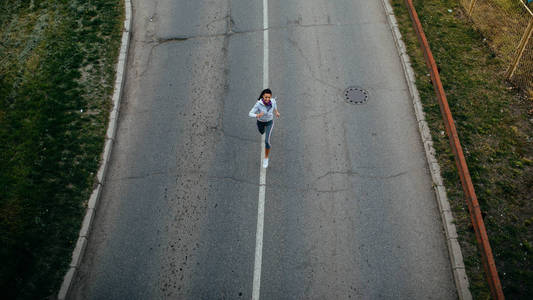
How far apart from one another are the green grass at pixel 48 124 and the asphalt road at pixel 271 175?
0.61 m

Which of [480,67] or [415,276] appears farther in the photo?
[480,67]

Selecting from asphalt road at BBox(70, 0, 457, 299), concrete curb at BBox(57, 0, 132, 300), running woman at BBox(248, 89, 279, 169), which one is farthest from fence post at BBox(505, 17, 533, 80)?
concrete curb at BBox(57, 0, 132, 300)

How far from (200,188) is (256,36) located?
558cm

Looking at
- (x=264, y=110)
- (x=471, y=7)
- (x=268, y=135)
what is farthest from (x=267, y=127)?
(x=471, y=7)

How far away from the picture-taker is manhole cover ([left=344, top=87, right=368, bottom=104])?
32.7ft

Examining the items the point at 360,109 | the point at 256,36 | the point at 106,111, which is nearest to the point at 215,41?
the point at 256,36

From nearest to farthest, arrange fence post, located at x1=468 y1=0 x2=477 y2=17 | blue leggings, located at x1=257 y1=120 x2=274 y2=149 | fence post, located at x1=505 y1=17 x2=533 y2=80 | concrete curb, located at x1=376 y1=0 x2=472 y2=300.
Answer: concrete curb, located at x1=376 y1=0 x2=472 y2=300 → blue leggings, located at x1=257 y1=120 x2=274 y2=149 → fence post, located at x1=505 y1=17 x2=533 y2=80 → fence post, located at x1=468 y1=0 x2=477 y2=17

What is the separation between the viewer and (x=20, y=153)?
895 cm

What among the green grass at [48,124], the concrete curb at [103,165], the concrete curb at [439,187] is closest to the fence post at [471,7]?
the concrete curb at [439,187]

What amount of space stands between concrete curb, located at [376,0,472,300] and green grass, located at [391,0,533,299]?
13 centimetres

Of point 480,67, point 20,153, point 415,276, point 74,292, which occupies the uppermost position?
point 480,67

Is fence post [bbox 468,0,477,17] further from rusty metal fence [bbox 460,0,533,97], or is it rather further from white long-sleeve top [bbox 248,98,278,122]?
white long-sleeve top [bbox 248,98,278,122]

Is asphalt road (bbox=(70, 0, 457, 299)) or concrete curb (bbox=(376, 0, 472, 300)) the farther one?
asphalt road (bbox=(70, 0, 457, 299))

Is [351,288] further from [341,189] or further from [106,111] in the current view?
[106,111]
